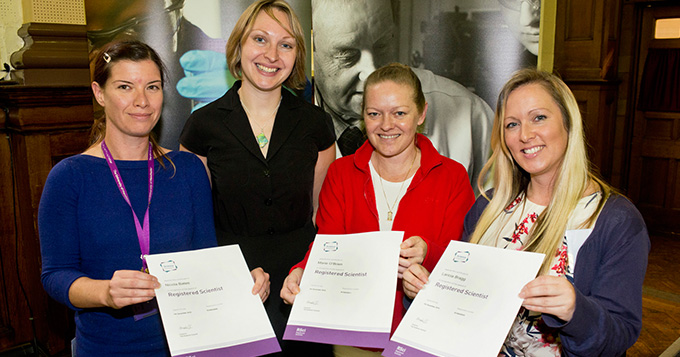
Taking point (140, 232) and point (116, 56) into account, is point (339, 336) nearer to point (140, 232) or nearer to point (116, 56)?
point (140, 232)

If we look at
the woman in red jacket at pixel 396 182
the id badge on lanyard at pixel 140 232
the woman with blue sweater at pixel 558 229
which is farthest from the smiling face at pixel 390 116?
the id badge on lanyard at pixel 140 232

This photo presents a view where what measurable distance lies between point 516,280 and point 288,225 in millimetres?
1296

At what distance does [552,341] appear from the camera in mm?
1749

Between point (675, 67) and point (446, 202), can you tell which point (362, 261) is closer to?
point (446, 202)

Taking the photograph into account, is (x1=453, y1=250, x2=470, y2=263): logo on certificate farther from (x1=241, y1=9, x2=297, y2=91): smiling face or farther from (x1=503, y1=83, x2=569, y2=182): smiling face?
(x1=241, y1=9, x2=297, y2=91): smiling face

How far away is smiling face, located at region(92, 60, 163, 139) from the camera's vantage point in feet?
6.24

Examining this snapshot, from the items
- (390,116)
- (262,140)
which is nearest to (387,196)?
(390,116)

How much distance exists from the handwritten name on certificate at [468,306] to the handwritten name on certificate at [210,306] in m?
0.44

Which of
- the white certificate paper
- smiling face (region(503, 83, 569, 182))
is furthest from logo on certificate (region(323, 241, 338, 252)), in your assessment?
smiling face (region(503, 83, 569, 182))

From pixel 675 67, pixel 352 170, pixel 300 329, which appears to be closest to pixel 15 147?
pixel 352 170

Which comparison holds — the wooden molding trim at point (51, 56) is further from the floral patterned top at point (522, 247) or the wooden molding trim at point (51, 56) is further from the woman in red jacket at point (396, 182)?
the floral patterned top at point (522, 247)

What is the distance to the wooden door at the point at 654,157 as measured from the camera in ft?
25.7

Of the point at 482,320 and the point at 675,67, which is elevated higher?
the point at 675,67

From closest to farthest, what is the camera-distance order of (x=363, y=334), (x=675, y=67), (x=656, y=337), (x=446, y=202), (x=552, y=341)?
(x=363, y=334)
(x=552, y=341)
(x=446, y=202)
(x=656, y=337)
(x=675, y=67)
